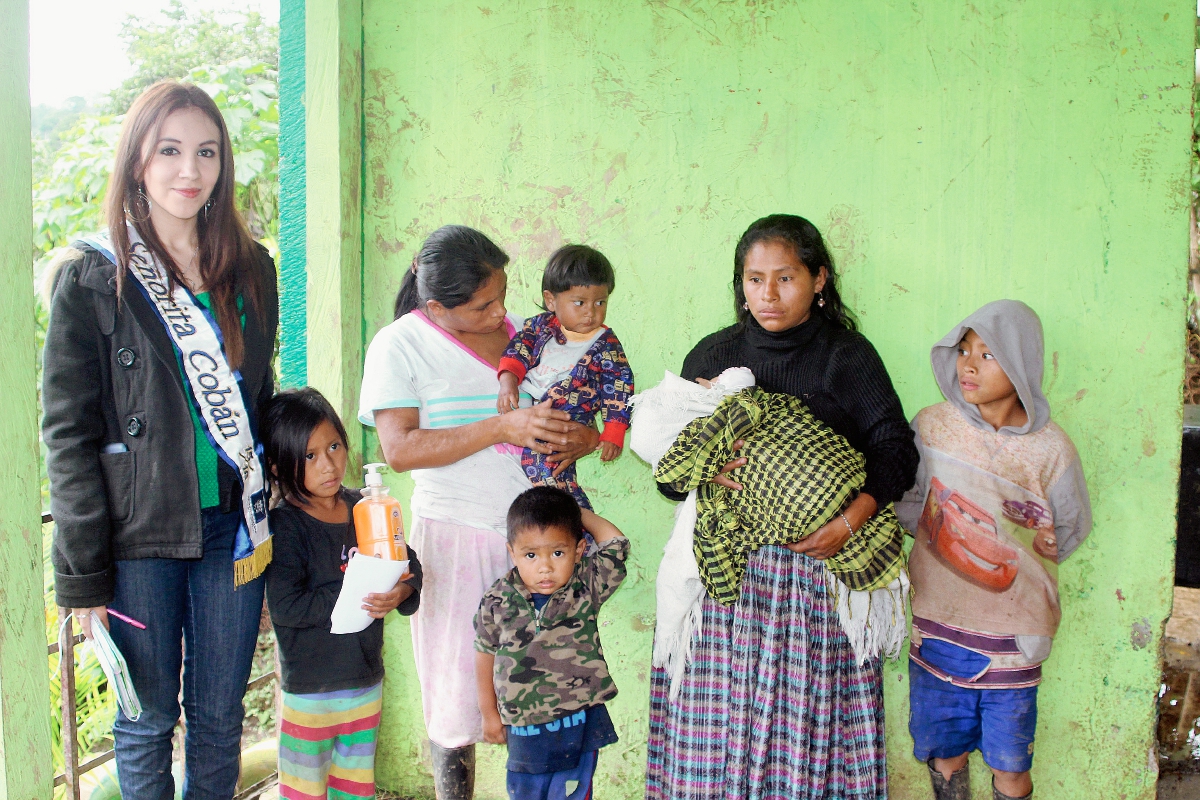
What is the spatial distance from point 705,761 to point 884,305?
4.93 feet

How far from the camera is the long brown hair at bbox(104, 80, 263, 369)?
6.67ft

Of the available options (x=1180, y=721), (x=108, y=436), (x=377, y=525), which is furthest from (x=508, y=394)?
(x=1180, y=721)

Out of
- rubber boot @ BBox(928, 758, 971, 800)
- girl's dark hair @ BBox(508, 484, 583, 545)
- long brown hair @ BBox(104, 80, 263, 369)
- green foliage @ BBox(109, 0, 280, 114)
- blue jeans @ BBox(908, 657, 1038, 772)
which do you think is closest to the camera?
long brown hair @ BBox(104, 80, 263, 369)

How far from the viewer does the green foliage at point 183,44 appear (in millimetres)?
8398

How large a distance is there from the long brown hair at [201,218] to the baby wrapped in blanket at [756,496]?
1.12m

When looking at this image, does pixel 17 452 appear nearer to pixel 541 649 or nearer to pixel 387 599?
pixel 387 599

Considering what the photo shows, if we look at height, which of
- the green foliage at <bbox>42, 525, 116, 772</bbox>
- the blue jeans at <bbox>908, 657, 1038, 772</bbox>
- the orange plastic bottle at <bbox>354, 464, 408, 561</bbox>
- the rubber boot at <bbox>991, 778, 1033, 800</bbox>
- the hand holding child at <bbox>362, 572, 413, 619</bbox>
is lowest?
the green foliage at <bbox>42, 525, 116, 772</bbox>

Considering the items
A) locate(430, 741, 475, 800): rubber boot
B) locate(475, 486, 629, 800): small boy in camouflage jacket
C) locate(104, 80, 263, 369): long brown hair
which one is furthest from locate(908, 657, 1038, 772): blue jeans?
locate(104, 80, 263, 369): long brown hair

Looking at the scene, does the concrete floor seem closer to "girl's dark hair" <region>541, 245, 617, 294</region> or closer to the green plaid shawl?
the green plaid shawl

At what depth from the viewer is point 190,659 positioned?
2.19 m

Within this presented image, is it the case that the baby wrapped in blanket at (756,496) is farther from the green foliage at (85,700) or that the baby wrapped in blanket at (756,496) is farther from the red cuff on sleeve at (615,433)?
the green foliage at (85,700)

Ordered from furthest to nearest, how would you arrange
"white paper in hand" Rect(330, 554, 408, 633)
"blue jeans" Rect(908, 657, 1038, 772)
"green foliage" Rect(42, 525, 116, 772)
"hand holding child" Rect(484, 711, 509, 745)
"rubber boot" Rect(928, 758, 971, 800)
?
"green foliage" Rect(42, 525, 116, 772)
"rubber boot" Rect(928, 758, 971, 800)
"blue jeans" Rect(908, 657, 1038, 772)
"hand holding child" Rect(484, 711, 509, 745)
"white paper in hand" Rect(330, 554, 408, 633)

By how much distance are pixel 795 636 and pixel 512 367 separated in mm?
1072

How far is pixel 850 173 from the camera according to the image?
273 centimetres
